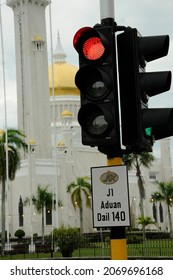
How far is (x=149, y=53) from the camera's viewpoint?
477cm

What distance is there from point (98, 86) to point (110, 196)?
0.91 meters

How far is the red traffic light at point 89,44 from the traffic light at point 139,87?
0.18 metres

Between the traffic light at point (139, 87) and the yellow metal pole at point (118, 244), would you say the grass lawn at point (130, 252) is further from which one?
the traffic light at point (139, 87)

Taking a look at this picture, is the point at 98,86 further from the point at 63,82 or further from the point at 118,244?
the point at 63,82

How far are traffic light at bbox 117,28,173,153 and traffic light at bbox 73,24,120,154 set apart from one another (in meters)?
0.09

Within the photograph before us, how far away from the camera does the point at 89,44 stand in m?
4.85

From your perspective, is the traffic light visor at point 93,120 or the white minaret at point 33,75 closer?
the traffic light visor at point 93,120

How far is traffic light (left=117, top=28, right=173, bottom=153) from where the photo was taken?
470 centimetres

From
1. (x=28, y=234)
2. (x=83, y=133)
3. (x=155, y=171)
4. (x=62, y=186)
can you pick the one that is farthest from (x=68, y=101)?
(x=83, y=133)

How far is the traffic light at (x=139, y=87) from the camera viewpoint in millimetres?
4703

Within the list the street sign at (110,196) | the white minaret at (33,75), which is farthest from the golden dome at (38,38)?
the street sign at (110,196)

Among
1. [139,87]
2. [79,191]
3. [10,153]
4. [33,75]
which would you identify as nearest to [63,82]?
[33,75]
